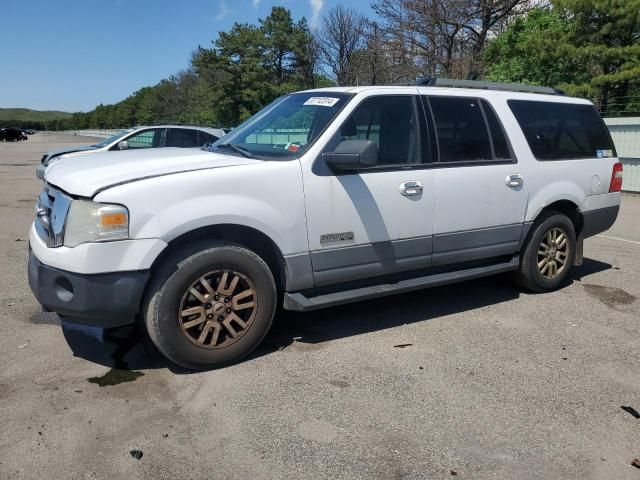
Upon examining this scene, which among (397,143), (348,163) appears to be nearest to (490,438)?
(348,163)

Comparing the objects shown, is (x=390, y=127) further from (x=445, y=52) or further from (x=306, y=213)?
(x=445, y=52)

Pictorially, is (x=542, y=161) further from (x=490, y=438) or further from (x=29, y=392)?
(x=29, y=392)

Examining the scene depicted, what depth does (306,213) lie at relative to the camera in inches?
155

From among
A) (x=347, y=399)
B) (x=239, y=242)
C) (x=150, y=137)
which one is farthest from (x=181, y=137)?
(x=347, y=399)

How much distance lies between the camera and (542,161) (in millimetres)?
5273

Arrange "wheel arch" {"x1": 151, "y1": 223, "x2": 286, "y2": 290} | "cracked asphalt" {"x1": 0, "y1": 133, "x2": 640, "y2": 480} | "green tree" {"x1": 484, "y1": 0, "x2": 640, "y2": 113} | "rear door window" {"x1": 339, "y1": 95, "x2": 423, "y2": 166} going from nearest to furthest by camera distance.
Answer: "cracked asphalt" {"x1": 0, "y1": 133, "x2": 640, "y2": 480} < "wheel arch" {"x1": 151, "y1": 223, "x2": 286, "y2": 290} < "rear door window" {"x1": 339, "y1": 95, "x2": 423, "y2": 166} < "green tree" {"x1": 484, "y1": 0, "x2": 640, "y2": 113}

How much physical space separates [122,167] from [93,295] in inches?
35.3

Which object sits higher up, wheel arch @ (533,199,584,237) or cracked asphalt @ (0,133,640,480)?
wheel arch @ (533,199,584,237)

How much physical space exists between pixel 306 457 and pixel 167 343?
1.26 metres

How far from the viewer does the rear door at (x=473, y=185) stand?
4617 millimetres

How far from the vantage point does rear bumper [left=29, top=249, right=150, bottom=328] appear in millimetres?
3371

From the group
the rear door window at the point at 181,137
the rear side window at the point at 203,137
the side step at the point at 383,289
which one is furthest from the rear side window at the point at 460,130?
the rear door window at the point at 181,137

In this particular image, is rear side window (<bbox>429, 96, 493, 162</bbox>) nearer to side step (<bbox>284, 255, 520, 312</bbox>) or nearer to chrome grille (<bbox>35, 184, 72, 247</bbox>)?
side step (<bbox>284, 255, 520, 312</bbox>)

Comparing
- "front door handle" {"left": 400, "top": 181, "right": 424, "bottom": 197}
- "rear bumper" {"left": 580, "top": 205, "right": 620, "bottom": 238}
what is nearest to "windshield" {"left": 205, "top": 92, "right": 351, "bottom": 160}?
"front door handle" {"left": 400, "top": 181, "right": 424, "bottom": 197}
